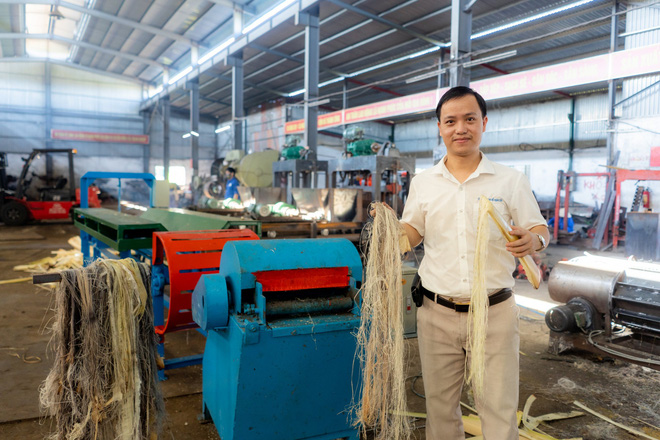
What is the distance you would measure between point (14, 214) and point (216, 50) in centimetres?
759

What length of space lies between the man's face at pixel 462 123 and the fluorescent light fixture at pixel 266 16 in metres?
9.49

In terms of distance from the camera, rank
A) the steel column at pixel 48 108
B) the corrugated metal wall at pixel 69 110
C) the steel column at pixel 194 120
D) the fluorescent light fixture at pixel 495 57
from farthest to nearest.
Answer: the steel column at pixel 48 108, the corrugated metal wall at pixel 69 110, the steel column at pixel 194 120, the fluorescent light fixture at pixel 495 57

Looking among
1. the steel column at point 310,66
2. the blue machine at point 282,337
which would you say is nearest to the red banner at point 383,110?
the steel column at point 310,66

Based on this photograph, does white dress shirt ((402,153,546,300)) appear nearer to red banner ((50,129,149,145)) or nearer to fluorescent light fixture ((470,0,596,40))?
fluorescent light fixture ((470,0,596,40))

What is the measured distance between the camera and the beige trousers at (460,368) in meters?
1.48

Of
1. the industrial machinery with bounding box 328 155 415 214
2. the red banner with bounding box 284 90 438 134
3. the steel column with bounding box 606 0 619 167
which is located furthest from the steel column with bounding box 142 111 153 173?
the steel column with bounding box 606 0 619 167

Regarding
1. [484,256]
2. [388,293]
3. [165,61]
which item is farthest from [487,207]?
[165,61]

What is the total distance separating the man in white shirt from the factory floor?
747 millimetres

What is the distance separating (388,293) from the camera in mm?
1680

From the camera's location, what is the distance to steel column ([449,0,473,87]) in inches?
268

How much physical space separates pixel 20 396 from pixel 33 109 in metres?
20.2

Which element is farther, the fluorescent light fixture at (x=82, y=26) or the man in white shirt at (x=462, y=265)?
the fluorescent light fixture at (x=82, y=26)

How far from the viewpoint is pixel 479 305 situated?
56.4 inches

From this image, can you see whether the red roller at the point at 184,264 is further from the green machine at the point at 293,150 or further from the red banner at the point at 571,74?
the green machine at the point at 293,150
